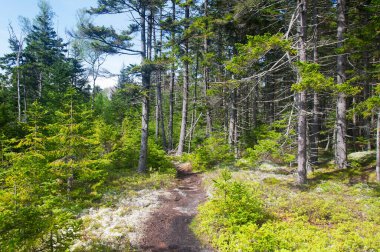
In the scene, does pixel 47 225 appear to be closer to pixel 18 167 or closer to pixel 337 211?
pixel 18 167

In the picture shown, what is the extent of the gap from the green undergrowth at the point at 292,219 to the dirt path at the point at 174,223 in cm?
44

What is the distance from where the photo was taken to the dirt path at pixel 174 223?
24.4ft

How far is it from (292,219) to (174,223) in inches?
164

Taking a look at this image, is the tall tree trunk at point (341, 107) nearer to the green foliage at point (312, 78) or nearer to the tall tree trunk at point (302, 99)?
the tall tree trunk at point (302, 99)

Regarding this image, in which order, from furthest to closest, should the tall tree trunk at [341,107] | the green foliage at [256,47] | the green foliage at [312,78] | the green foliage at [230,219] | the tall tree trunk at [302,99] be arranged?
1. the tall tree trunk at [341,107]
2. the tall tree trunk at [302,99]
3. the green foliage at [256,47]
4. the green foliage at [312,78]
5. the green foliage at [230,219]

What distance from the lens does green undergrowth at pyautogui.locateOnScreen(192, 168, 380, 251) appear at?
638 centimetres

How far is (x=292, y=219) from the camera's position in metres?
7.91

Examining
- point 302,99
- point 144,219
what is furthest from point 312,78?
point 144,219

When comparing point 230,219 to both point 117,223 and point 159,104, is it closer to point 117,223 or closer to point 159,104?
point 117,223

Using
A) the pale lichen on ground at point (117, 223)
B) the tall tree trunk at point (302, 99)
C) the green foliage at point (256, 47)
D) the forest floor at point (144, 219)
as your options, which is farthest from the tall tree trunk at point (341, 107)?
the pale lichen on ground at point (117, 223)

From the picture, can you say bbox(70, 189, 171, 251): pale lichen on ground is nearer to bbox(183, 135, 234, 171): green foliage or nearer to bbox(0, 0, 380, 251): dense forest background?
bbox(0, 0, 380, 251): dense forest background

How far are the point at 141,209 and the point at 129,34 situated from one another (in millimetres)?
11246

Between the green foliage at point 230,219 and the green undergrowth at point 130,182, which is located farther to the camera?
the green undergrowth at point 130,182

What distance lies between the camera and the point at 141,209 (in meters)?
10.1
